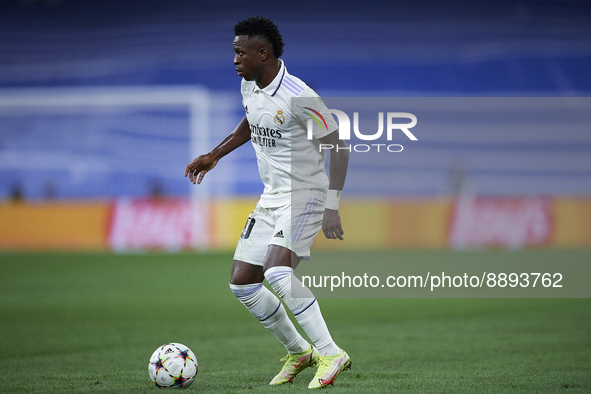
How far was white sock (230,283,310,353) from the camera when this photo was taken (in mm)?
4284

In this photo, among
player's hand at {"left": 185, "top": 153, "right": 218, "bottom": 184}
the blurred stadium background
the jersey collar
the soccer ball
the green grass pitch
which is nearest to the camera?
the soccer ball

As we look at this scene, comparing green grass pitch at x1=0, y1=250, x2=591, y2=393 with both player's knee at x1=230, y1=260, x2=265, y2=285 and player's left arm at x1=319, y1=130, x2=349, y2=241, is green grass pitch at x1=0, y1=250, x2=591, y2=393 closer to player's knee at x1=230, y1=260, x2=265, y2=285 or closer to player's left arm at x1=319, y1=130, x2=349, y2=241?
player's knee at x1=230, y1=260, x2=265, y2=285

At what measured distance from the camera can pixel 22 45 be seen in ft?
86.3

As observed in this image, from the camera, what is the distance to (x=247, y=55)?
4.19 m

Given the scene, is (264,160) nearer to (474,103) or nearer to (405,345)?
(405,345)

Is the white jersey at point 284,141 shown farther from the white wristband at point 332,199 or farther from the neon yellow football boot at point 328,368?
the neon yellow football boot at point 328,368

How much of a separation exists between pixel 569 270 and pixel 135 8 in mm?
19692

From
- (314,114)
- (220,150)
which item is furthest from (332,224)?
(220,150)

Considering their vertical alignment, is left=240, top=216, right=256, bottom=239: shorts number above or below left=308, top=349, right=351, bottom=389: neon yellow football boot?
above

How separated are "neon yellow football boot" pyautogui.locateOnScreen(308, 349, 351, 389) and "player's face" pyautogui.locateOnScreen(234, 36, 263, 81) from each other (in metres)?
1.73

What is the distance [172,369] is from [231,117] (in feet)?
57.2

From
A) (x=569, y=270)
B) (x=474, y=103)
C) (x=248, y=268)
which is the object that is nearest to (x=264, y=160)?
(x=248, y=268)

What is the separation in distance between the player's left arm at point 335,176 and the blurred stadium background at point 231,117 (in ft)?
40.1

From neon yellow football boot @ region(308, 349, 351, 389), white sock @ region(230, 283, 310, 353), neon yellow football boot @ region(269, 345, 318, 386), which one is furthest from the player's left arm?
neon yellow football boot @ region(269, 345, 318, 386)
